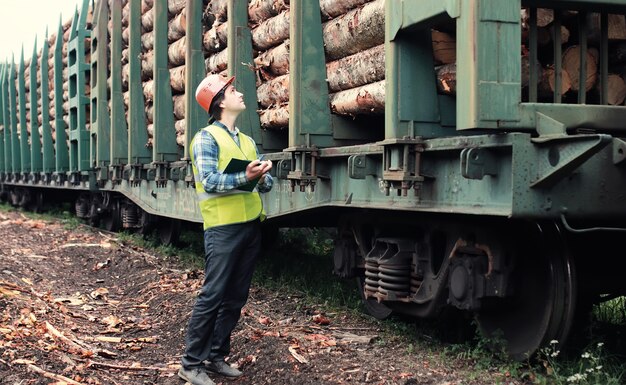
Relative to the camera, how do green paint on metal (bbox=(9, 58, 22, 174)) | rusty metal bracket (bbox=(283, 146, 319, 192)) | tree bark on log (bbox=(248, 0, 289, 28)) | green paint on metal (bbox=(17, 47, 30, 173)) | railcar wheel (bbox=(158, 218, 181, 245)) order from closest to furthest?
rusty metal bracket (bbox=(283, 146, 319, 192)), tree bark on log (bbox=(248, 0, 289, 28)), railcar wheel (bbox=(158, 218, 181, 245)), green paint on metal (bbox=(17, 47, 30, 173)), green paint on metal (bbox=(9, 58, 22, 174))

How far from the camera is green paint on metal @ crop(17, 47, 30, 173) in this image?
1859cm

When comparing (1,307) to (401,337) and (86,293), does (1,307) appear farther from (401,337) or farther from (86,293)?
(401,337)

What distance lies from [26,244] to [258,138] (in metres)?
5.46

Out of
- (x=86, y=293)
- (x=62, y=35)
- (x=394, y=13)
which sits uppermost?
(x=62, y=35)

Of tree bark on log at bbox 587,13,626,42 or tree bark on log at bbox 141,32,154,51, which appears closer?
tree bark on log at bbox 587,13,626,42

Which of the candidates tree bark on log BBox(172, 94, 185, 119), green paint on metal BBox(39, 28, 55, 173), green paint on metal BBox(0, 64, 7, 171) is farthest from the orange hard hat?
green paint on metal BBox(0, 64, 7, 171)

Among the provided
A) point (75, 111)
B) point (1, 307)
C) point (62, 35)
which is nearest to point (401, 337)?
point (1, 307)

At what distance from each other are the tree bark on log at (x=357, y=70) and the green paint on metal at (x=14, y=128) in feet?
47.5

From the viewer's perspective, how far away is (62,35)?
51.4 feet

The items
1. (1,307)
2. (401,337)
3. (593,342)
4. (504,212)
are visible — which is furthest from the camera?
(1,307)

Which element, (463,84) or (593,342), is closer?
(463,84)

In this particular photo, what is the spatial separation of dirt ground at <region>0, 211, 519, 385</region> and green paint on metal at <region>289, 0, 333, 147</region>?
4.65 ft

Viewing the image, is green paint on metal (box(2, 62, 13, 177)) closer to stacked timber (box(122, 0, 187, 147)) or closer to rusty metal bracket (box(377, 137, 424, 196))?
stacked timber (box(122, 0, 187, 147))

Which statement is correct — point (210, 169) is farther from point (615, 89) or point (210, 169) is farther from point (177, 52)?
point (177, 52)
